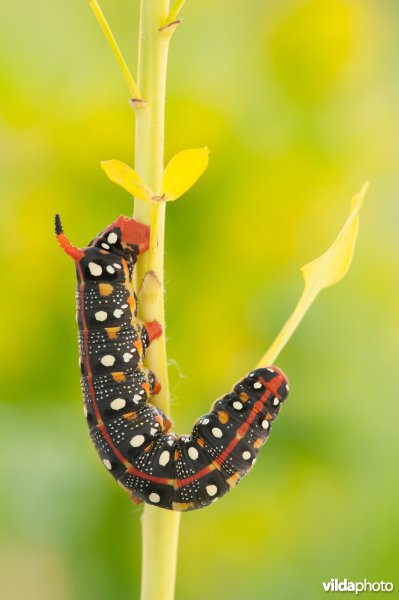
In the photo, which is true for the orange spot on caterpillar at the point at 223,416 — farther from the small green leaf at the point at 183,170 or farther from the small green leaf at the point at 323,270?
the small green leaf at the point at 183,170

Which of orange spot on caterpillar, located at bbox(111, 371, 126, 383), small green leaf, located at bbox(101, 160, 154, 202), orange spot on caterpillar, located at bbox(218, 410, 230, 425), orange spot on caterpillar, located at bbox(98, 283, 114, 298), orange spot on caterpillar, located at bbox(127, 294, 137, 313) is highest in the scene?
small green leaf, located at bbox(101, 160, 154, 202)

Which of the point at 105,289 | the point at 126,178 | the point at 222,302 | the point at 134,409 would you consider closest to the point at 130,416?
the point at 134,409

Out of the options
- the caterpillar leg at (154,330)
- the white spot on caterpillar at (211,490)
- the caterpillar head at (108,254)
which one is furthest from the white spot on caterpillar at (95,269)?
the white spot on caterpillar at (211,490)

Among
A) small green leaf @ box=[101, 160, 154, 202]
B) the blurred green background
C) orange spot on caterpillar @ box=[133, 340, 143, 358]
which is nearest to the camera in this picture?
small green leaf @ box=[101, 160, 154, 202]

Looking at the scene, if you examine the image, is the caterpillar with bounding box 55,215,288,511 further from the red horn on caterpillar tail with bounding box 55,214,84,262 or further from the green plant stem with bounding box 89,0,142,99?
the green plant stem with bounding box 89,0,142,99

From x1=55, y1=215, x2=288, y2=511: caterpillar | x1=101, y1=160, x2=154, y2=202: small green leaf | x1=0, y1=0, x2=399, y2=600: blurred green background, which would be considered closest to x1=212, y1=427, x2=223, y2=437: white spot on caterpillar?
x1=55, y1=215, x2=288, y2=511: caterpillar

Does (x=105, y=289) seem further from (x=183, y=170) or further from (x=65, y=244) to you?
(x=183, y=170)
